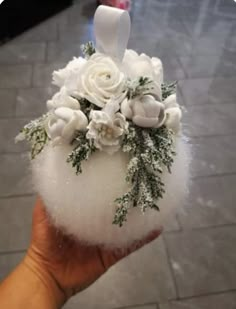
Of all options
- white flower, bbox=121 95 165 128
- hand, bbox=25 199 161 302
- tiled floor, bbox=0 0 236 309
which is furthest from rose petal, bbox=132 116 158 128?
tiled floor, bbox=0 0 236 309

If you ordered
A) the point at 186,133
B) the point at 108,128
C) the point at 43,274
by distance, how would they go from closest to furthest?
the point at 108,128, the point at 43,274, the point at 186,133

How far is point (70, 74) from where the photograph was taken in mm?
515

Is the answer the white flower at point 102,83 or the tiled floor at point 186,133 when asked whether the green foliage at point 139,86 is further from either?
the tiled floor at point 186,133

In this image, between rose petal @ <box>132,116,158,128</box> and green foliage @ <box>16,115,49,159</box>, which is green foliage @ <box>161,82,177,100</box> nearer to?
rose petal @ <box>132,116,158,128</box>

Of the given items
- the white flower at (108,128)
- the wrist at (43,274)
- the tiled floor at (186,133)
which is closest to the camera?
the white flower at (108,128)

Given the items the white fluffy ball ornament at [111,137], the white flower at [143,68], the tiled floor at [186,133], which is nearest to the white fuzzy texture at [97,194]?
the white fluffy ball ornament at [111,137]

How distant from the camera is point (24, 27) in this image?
6.70ft

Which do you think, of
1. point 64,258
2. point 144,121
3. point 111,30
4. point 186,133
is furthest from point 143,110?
point 186,133

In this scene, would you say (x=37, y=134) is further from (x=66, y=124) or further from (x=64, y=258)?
(x=64, y=258)

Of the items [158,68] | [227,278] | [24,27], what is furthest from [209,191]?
[24,27]

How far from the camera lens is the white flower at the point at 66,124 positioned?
477 mm

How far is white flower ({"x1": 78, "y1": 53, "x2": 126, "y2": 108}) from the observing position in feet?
1.58

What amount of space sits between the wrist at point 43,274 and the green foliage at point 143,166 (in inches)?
10.9

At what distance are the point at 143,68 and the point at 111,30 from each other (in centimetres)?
7
